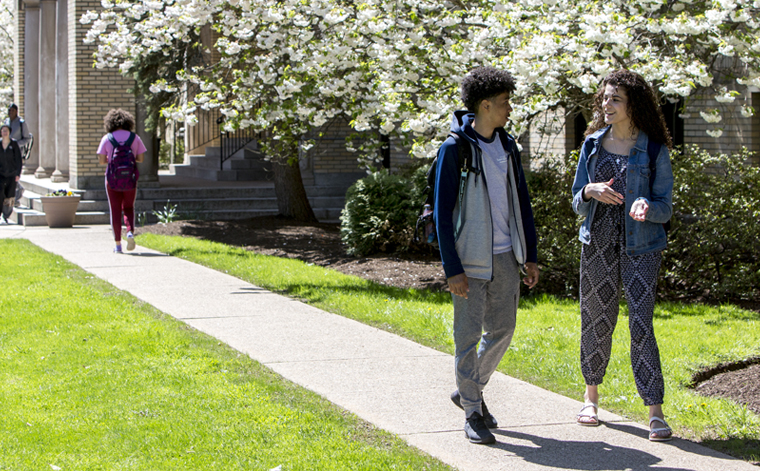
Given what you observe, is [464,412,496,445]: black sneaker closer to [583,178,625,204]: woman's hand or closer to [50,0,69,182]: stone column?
[583,178,625,204]: woman's hand

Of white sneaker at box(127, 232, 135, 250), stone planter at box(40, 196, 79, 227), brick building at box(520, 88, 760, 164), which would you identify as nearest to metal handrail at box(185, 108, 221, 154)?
stone planter at box(40, 196, 79, 227)

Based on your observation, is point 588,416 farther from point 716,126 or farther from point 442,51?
point 716,126

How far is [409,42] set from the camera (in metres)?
8.81

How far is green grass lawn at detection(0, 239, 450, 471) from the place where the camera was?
4148mm

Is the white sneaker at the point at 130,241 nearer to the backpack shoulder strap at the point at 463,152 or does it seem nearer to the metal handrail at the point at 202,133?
the backpack shoulder strap at the point at 463,152

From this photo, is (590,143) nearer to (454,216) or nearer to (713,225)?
(454,216)

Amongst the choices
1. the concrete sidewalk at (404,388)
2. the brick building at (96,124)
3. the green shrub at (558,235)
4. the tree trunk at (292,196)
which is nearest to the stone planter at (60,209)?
the brick building at (96,124)

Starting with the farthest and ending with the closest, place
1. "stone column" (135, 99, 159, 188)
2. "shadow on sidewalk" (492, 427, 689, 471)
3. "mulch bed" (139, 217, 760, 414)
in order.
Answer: "stone column" (135, 99, 159, 188) → "mulch bed" (139, 217, 760, 414) → "shadow on sidewalk" (492, 427, 689, 471)

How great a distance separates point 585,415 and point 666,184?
51.5 inches

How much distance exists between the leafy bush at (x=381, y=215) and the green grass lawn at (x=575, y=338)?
1.62 metres

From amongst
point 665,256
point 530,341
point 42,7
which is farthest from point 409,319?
point 42,7

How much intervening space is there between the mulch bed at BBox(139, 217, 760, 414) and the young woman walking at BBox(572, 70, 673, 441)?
103 cm

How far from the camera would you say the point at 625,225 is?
4.63 metres

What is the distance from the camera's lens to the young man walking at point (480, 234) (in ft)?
14.6
